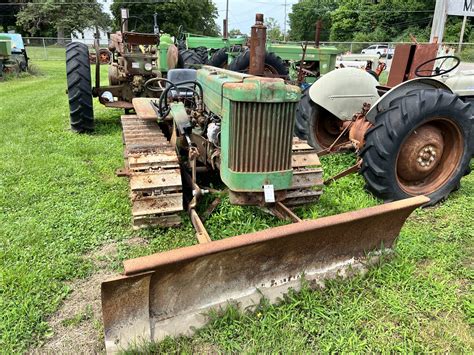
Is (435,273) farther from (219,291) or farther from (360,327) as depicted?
(219,291)

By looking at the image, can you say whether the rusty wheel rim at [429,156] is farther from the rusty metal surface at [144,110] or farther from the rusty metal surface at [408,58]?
the rusty metal surface at [144,110]

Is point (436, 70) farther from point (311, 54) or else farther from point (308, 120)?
point (311, 54)

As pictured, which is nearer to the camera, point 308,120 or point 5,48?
point 308,120

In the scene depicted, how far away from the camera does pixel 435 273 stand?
281cm

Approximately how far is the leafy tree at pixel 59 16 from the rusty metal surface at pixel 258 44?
153 ft

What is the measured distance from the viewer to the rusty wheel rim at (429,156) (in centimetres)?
371

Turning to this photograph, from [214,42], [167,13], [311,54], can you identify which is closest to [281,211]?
[311,54]

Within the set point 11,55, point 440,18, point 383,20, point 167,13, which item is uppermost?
point 167,13

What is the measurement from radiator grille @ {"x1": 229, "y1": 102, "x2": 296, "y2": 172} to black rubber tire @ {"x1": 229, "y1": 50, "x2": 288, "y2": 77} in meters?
5.61

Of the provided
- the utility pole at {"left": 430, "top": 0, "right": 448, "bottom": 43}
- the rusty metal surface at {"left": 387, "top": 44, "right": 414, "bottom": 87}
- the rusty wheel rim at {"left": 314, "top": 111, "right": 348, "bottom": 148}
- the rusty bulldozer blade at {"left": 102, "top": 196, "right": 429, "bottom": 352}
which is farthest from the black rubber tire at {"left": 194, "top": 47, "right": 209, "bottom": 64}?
the rusty bulldozer blade at {"left": 102, "top": 196, "right": 429, "bottom": 352}

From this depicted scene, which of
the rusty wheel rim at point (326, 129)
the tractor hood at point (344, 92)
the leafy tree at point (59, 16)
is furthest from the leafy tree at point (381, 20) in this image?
the tractor hood at point (344, 92)

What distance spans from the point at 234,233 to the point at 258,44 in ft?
4.86

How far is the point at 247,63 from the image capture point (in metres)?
8.06

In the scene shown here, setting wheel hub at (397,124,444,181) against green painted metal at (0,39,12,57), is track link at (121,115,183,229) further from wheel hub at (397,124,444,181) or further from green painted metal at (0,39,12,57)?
green painted metal at (0,39,12,57)
